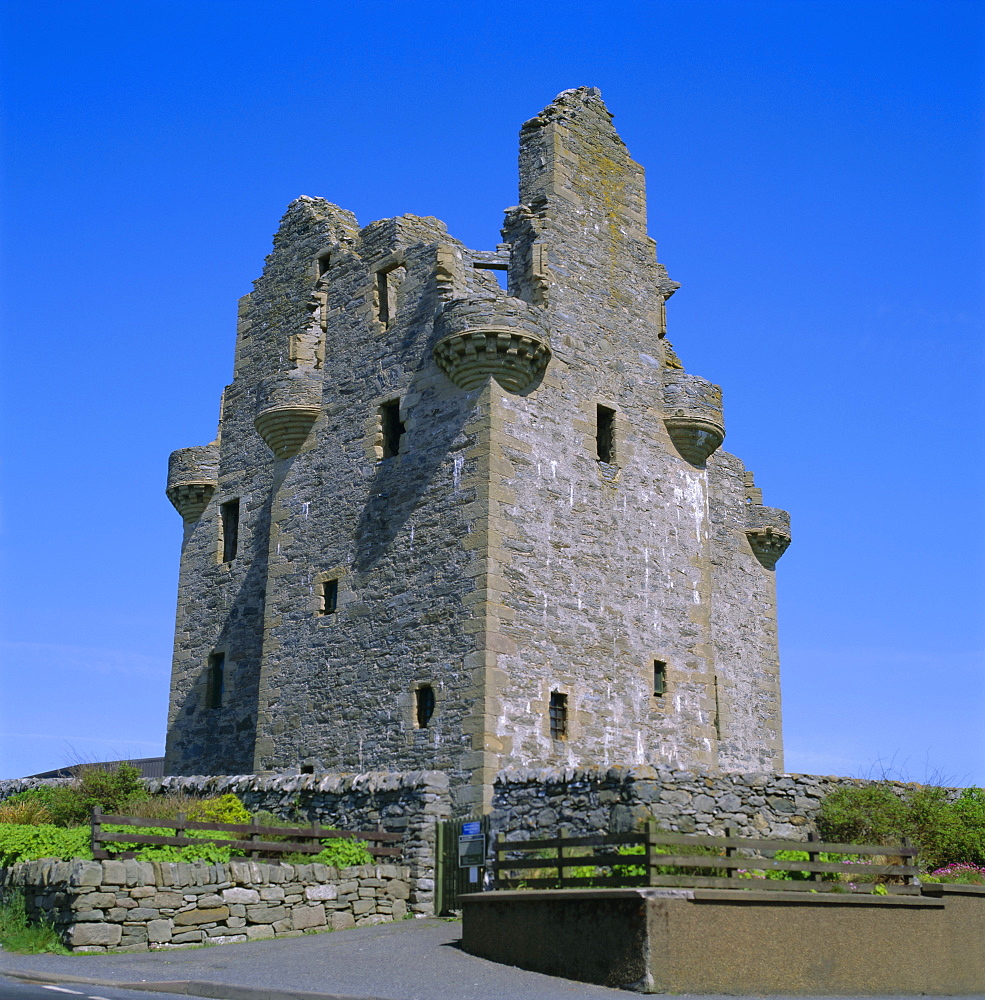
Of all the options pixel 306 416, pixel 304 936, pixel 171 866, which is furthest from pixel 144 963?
pixel 306 416

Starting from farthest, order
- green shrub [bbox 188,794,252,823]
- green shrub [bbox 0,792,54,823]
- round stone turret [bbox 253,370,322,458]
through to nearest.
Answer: round stone turret [bbox 253,370,322,458], green shrub [bbox 0,792,54,823], green shrub [bbox 188,794,252,823]

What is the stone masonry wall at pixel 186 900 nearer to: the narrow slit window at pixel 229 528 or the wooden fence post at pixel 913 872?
the wooden fence post at pixel 913 872

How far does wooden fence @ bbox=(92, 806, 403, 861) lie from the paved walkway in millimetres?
1391

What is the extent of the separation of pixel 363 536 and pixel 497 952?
32.4 feet

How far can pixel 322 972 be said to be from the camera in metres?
13.5

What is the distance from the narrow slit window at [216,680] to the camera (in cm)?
2667

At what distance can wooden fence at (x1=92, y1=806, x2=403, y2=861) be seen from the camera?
15.3 m

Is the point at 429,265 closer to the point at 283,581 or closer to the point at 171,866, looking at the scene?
the point at 283,581

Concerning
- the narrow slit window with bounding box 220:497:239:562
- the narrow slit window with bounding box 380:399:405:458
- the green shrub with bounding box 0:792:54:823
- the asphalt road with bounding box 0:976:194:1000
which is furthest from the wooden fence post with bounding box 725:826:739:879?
the narrow slit window with bounding box 220:497:239:562

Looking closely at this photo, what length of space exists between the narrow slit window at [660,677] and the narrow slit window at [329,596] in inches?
237

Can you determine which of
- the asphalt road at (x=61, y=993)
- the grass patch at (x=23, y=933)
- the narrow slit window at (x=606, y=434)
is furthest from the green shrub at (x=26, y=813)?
the narrow slit window at (x=606, y=434)

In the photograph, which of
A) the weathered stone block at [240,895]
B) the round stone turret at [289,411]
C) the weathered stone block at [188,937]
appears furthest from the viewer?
the round stone turret at [289,411]

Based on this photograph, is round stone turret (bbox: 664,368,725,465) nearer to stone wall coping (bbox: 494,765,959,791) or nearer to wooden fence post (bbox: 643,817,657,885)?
stone wall coping (bbox: 494,765,959,791)

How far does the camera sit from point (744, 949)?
12.6 metres
